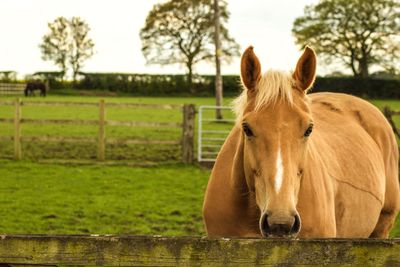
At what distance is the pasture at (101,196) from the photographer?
666cm

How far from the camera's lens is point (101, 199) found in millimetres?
8195

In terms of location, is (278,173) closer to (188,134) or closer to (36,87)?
(188,134)

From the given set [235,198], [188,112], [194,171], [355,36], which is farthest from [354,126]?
[355,36]

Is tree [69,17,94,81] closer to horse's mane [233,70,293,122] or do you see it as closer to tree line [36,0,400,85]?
tree line [36,0,400,85]

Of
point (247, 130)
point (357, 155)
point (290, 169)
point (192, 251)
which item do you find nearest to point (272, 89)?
point (247, 130)

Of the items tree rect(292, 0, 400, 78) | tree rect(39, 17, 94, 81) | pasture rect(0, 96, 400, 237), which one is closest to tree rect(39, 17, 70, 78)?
tree rect(39, 17, 94, 81)

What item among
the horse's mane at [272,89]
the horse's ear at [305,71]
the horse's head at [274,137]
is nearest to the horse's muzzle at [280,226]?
the horse's head at [274,137]

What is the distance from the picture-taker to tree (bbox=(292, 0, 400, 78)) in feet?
137

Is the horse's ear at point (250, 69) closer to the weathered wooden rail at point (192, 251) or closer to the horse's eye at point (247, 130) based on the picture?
the horse's eye at point (247, 130)

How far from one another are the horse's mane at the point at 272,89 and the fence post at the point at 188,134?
8726mm

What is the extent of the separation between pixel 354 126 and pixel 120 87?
4595cm

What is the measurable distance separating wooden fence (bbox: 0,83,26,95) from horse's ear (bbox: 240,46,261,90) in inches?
1957

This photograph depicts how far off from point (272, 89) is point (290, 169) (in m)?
0.52

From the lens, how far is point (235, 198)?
3.21 meters
